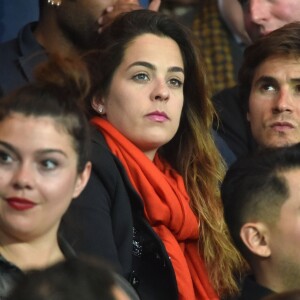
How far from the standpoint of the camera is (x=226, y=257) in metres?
4.18

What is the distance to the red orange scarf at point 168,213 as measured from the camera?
3982mm

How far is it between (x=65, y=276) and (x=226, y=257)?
1923 mm

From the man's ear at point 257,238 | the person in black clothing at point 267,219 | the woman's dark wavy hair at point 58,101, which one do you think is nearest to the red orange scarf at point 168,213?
the person in black clothing at point 267,219

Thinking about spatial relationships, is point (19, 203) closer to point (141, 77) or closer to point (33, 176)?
point (33, 176)

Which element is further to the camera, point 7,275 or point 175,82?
point 175,82

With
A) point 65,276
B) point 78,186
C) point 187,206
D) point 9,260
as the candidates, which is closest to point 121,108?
point 187,206

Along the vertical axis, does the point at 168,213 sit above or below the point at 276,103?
below

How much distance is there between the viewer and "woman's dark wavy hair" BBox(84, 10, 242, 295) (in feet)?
13.7

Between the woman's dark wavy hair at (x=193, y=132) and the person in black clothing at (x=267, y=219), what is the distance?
0.50 m

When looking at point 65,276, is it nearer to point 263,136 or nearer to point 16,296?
point 16,296

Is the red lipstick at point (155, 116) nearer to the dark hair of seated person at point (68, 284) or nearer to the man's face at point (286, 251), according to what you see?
the man's face at point (286, 251)

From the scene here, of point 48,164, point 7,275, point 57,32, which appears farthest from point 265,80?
point 7,275

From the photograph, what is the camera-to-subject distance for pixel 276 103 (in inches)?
174

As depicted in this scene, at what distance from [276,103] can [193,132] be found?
0.34m
